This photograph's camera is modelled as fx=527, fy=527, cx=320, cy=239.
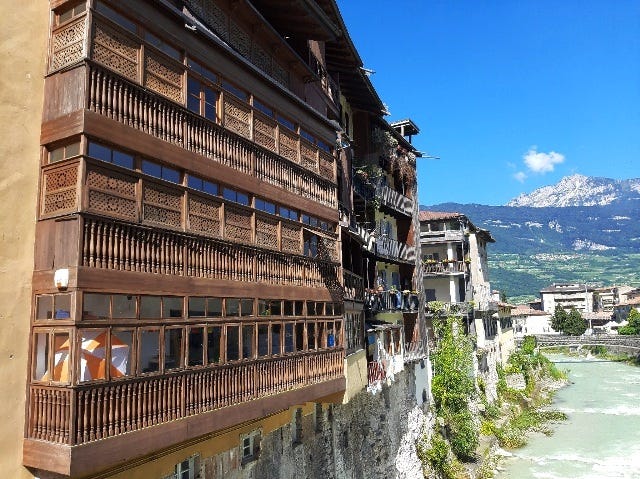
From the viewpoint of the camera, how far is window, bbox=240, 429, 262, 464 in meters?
14.1

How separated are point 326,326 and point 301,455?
4.50 metres

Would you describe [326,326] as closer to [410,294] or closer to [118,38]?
[118,38]

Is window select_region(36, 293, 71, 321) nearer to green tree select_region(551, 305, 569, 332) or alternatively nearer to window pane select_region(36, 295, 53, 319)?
window pane select_region(36, 295, 53, 319)

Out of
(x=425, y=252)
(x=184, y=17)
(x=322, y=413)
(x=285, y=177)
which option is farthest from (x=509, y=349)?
(x=184, y=17)

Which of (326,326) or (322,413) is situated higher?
(326,326)

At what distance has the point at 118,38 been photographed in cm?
949

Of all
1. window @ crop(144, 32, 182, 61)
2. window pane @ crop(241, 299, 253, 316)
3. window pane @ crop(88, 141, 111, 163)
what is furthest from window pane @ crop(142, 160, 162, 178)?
window pane @ crop(241, 299, 253, 316)

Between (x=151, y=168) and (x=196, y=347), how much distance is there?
3.63 metres

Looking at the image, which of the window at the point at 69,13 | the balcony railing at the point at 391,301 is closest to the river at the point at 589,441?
the balcony railing at the point at 391,301

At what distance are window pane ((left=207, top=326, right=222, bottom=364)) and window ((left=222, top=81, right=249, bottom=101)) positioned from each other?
5.57 metres

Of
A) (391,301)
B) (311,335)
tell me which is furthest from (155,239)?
(391,301)

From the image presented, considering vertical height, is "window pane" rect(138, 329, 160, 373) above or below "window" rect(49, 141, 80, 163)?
below

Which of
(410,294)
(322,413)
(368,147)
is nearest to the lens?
(322,413)

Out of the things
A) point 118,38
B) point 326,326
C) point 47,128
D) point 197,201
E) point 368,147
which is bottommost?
point 326,326
